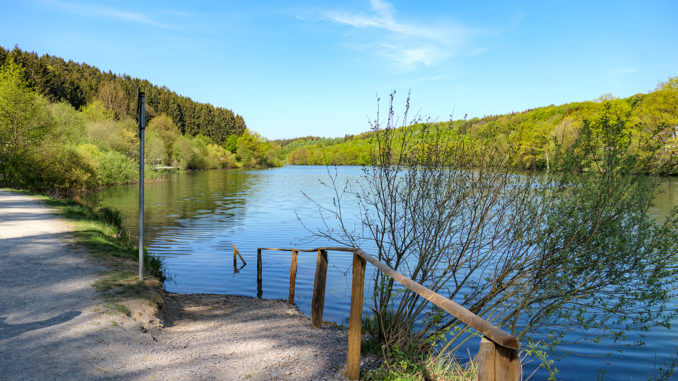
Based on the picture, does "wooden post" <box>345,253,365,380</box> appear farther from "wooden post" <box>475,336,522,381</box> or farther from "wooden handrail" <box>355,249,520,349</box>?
"wooden post" <box>475,336,522,381</box>

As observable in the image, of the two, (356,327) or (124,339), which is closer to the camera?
(356,327)

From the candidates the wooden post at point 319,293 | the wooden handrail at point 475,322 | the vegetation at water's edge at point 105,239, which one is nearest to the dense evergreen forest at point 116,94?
the vegetation at water's edge at point 105,239

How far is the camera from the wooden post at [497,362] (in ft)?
5.76

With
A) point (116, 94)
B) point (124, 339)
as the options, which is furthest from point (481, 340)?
point (116, 94)

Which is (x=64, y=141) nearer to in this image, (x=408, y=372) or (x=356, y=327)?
(x=356, y=327)

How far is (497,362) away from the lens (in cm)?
179

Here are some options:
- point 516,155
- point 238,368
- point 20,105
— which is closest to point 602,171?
point 516,155

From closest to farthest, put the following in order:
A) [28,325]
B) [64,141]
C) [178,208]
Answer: [28,325] < [178,208] < [64,141]

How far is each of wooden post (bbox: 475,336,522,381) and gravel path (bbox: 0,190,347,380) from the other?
2252 mm

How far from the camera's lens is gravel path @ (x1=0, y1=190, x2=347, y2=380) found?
12.4 feet

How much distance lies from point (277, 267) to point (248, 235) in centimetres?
595

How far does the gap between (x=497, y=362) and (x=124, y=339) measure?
416 cm

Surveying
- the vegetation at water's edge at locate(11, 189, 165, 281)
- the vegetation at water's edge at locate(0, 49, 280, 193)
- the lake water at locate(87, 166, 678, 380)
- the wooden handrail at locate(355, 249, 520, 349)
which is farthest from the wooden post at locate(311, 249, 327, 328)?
the vegetation at water's edge at locate(0, 49, 280, 193)

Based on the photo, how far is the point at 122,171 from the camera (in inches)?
1618
